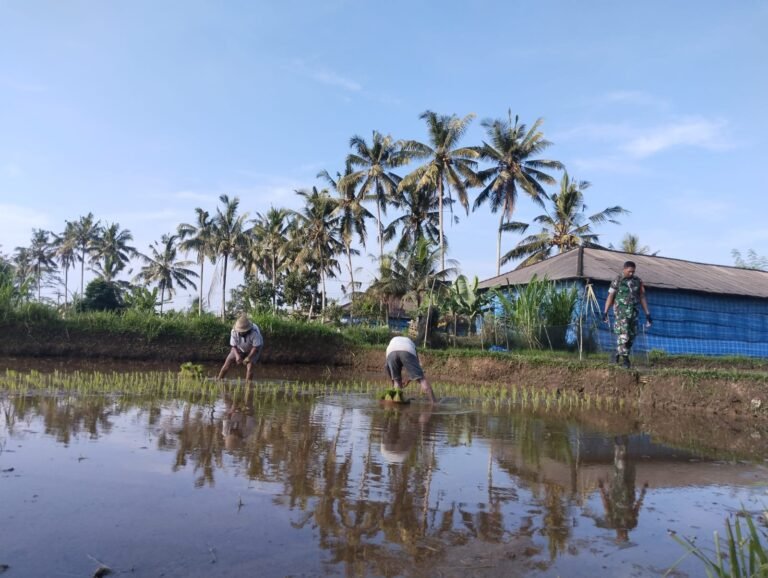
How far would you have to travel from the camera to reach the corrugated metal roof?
20.0m

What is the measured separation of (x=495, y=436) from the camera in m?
6.43

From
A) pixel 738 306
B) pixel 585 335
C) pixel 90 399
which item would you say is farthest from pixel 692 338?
pixel 90 399

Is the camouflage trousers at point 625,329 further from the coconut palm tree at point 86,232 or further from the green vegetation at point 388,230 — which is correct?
the coconut palm tree at point 86,232

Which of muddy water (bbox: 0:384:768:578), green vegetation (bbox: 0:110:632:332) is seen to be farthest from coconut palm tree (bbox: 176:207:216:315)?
muddy water (bbox: 0:384:768:578)

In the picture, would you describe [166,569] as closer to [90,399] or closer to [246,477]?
[246,477]

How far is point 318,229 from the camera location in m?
36.2

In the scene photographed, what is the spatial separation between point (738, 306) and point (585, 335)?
8.56 metres

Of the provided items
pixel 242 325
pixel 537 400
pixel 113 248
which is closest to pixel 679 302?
pixel 537 400

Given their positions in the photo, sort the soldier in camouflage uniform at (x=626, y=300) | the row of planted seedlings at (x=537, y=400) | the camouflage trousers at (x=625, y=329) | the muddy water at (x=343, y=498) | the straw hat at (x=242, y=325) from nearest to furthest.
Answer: the muddy water at (x=343, y=498) → the row of planted seedlings at (x=537, y=400) → the soldier in camouflage uniform at (x=626, y=300) → the camouflage trousers at (x=625, y=329) → the straw hat at (x=242, y=325)

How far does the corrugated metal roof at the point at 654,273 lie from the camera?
Result: 20.0 m

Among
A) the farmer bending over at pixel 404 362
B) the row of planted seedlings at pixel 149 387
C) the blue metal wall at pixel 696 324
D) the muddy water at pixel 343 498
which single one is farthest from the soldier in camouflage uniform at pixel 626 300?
the blue metal wall at pixel 696 324

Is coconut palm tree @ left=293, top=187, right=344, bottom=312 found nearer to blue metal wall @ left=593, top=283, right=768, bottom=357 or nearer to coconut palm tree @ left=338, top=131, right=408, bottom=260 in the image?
coconut palm tree @ left=338, top=131, right=408, bottom=260

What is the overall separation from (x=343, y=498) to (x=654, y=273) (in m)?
19.9

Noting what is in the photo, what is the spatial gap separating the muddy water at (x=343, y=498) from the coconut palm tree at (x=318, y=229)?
97.4 feet
